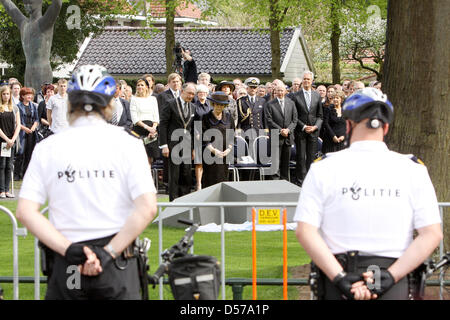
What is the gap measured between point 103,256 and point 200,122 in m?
10.6

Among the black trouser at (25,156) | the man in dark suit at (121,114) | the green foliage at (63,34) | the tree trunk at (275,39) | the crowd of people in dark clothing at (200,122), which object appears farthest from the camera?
the green foliage at (63,34)

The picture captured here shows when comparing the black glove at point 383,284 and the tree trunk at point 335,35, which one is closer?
the black glove at point 383,284

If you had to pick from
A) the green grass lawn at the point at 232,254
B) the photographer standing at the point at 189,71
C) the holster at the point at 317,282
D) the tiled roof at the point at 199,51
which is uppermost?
the tiled roof at the point at 199,51

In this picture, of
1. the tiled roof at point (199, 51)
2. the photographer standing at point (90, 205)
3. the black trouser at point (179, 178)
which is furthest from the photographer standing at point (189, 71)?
the tiled roof at point (199, 51)

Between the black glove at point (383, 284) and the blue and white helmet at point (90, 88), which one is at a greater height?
the blue and white helmet at point (90, 88)

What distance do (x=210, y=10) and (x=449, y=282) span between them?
3387 centimetres

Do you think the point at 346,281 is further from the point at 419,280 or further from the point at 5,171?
the point at 5,171

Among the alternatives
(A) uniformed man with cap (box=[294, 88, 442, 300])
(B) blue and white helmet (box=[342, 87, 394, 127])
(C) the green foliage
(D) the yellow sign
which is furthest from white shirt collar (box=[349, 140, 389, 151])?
Answer: (C) the green foliage

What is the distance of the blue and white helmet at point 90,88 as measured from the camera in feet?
15.9

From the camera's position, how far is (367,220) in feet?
14.8

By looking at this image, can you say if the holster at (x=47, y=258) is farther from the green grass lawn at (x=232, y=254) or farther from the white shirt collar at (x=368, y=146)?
the green grass lawn at (x=232, y=254)

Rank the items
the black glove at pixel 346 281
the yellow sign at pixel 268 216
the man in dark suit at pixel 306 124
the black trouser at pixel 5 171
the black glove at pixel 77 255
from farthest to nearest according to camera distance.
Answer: the man in dark suit at pixel 306 124, the black trouser at pixel 5 171, the yellow sign at pixel 268 216, the black glove at pixel 77 255, the black glove at pixel 346 281

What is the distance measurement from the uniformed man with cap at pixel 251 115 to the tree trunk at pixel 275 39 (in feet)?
57.5
